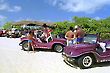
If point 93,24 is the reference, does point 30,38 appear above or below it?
below

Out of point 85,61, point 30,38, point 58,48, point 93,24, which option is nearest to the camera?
point 85,61

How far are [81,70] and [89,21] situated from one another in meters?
18.3

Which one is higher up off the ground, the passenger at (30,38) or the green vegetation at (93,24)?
the green vegetation at (93,24)

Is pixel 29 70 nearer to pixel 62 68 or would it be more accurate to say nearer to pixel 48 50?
pixel 62 68

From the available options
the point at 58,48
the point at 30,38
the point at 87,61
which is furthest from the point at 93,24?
the point at 87,61

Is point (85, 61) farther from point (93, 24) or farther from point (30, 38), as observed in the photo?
point (93, 24)

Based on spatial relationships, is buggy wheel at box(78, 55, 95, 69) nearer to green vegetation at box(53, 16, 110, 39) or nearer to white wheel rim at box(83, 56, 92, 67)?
white wheel rim at box(83, 56, 92, 67)

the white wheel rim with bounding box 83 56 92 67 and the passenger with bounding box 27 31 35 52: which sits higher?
the passenger with bounding box 27 31 35 52

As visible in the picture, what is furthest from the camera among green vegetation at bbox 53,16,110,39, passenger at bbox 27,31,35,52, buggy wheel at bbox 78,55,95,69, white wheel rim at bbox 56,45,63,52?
green vegetation at bbox 53,16,110,39

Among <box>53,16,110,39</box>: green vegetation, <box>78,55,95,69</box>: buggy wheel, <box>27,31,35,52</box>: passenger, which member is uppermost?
<box>53,16,110,39</box>: green vegetation

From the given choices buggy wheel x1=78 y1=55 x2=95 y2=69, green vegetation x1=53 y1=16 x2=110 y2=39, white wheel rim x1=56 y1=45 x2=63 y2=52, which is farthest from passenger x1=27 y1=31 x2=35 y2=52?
green vegetation x1=53 y1=16 x2=110 y2=39

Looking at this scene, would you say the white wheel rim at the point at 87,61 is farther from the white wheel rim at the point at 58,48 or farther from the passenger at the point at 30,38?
the passenger at the point at 30,38

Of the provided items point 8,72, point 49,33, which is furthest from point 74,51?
point 49,33

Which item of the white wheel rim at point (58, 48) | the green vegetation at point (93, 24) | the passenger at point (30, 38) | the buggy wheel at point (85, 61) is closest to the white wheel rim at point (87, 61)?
the buggy wheel at point (85, 61)
